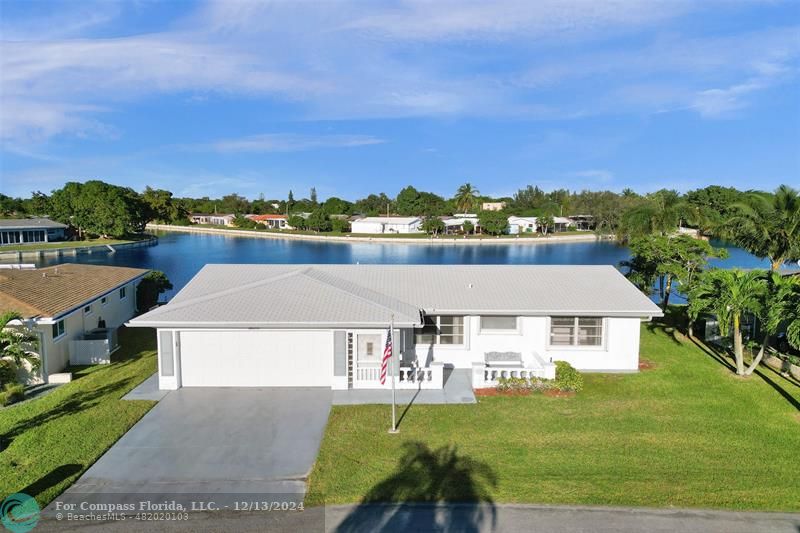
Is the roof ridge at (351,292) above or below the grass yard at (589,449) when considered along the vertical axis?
above

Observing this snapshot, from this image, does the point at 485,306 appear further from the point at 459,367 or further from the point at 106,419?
the point at 106,419

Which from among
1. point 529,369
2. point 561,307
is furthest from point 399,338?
point 561,307

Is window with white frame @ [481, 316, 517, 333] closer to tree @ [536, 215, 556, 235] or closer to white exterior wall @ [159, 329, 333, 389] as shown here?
white exterior wall @ [159, 329, 333, 389]

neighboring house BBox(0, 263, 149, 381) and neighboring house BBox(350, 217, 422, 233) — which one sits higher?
neighboring house BBox(350, 217, 422, 233)

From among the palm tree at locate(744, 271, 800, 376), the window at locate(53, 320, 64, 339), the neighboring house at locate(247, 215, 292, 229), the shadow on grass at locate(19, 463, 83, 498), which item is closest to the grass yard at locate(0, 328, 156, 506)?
the shadow on grass at locate(19, 463, 83, 498)

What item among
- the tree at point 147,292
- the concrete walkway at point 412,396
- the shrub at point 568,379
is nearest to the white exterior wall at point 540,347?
the shrub at point 568,379

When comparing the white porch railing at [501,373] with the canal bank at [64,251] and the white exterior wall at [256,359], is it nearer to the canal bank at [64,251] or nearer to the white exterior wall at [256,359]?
A: the white exterior wall at [256,359]
